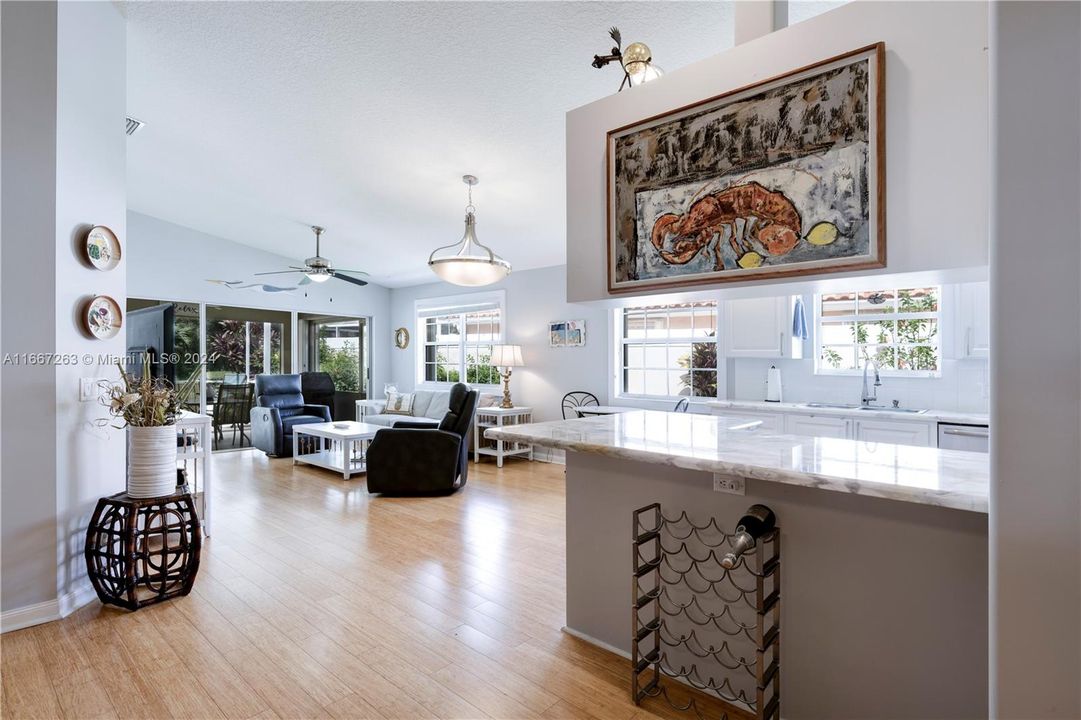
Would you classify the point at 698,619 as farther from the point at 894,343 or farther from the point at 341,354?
the point at 341,354

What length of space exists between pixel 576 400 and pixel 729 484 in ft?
14.5

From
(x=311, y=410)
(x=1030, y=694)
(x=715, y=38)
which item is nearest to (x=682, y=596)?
(x=1030, y=694)

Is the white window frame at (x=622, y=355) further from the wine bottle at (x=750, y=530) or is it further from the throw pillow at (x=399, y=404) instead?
the wine bottle at (x=750, y=530)

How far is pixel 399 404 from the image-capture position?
7473 mm

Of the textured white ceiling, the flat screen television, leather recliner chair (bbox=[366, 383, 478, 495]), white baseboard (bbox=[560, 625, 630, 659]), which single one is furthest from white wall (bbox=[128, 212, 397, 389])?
white baseboard (bbox=[560, 625, 630, 659])

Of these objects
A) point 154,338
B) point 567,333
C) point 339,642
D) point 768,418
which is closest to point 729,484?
point 339,642

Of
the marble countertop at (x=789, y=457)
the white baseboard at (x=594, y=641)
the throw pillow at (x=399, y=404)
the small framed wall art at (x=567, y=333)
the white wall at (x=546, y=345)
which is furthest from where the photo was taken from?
the throw pillow at (x=399, y=404)

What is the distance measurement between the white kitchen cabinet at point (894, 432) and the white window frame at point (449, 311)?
4487mm

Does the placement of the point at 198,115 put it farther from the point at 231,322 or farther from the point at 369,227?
the point at 231,322

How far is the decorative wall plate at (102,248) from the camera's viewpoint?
262 centimetres

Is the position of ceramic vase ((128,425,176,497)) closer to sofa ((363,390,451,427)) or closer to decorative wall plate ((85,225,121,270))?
decorative wall plate ((85,225,121,270))

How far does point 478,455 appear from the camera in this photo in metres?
6.42

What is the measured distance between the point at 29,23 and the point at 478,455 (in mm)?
5096

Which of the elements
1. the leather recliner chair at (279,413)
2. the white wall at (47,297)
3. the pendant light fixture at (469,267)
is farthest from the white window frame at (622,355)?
the white wall at (47,297)
